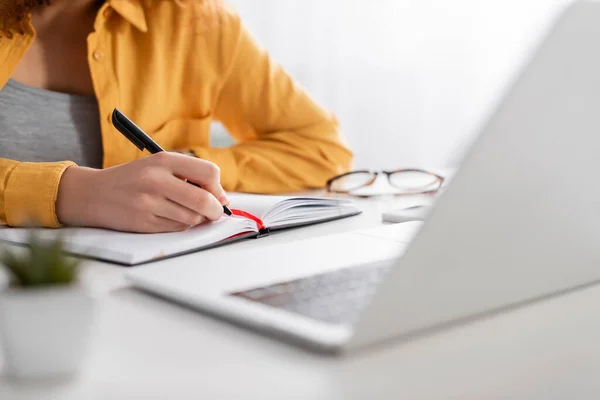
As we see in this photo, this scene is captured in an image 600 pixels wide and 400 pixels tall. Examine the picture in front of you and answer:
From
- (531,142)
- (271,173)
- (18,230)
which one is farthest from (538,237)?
(271,173)

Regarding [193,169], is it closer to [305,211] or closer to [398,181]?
[305,211]

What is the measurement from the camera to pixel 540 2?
8.65ft

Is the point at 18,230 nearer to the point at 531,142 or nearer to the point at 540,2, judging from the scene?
the point at 531,142

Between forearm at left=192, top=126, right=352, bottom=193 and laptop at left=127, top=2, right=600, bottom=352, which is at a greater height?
laptop at left=127, top=2, right=600, bottom=352

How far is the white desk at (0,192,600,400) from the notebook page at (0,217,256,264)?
179mm

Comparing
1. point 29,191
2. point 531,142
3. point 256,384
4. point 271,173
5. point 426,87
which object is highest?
point 531,142

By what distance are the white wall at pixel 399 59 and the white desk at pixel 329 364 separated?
229cm

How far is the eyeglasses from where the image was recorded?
4.01ft

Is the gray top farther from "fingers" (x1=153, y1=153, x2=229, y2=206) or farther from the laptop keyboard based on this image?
the laptop keyboard

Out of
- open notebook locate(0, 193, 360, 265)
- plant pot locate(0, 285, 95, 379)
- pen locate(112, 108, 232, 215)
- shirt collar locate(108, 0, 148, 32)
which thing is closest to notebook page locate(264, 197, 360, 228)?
open notebook locate(0, 193, 360, 265)

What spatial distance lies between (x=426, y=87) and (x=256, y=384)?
8.43 ft

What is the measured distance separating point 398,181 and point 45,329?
942 millimetres

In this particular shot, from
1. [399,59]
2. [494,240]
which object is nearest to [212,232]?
[494,240]

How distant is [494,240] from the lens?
17.5 inches
